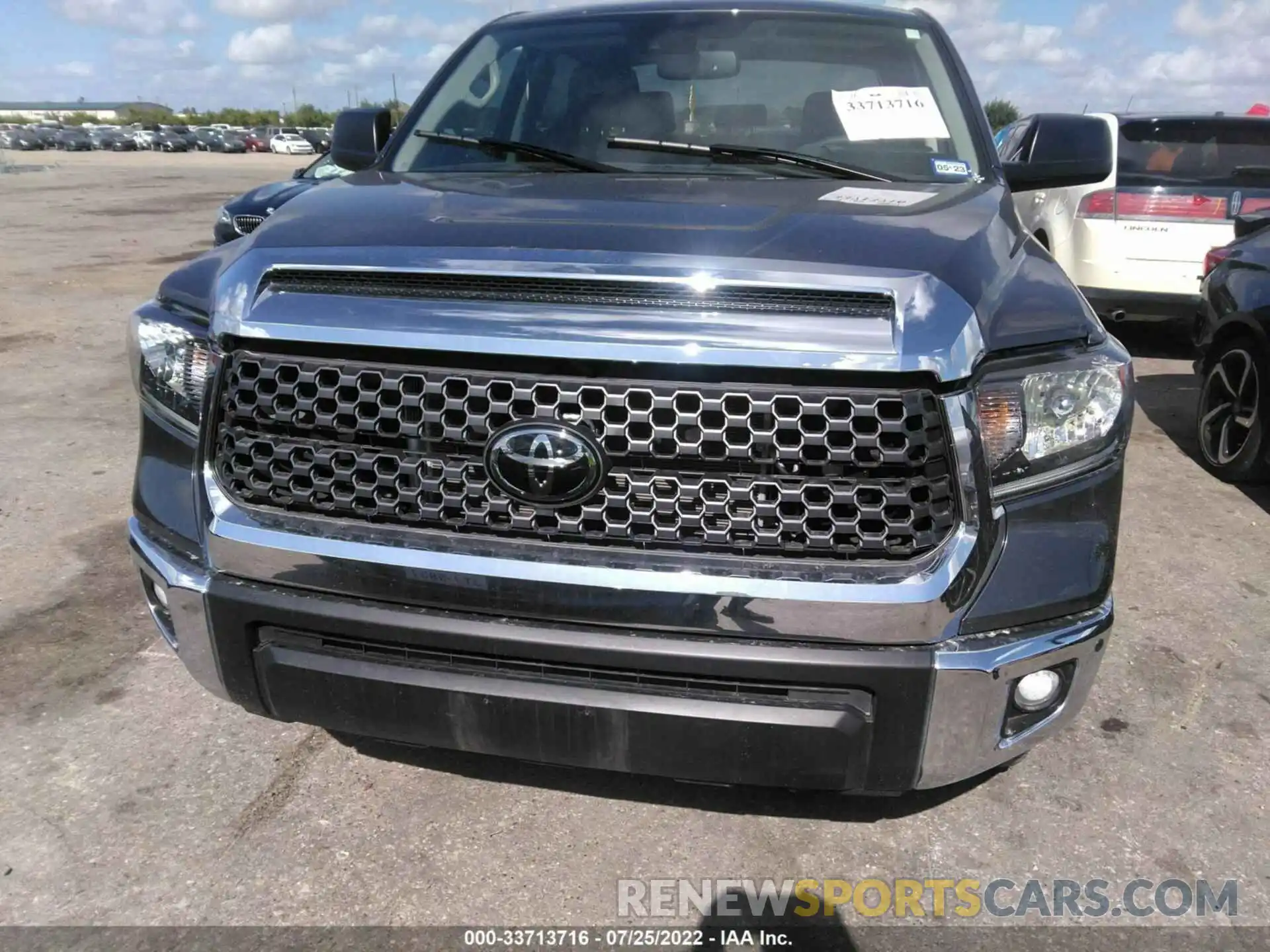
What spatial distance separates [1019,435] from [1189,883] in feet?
4.08

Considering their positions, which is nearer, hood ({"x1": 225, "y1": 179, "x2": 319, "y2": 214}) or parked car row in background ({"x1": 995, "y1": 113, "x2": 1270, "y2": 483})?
parked car row in background ({"x1": 995, "y1": 113, "x2": 1270, "y2": 483})

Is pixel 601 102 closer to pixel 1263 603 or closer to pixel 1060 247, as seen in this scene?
pixel 1263 603

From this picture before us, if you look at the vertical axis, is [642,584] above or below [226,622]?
above

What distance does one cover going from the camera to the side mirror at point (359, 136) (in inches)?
140

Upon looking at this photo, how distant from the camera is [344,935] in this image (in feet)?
7.15

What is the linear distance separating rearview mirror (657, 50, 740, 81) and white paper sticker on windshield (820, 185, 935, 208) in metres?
0.83

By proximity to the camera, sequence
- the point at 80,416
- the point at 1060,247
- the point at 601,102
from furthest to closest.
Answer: the point at 1060,247
the point at 80,416
the point at 601,102

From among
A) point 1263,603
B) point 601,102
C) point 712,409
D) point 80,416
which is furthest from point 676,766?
point 80,416

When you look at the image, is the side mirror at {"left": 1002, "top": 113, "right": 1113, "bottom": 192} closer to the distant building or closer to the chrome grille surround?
the chrome grille surround

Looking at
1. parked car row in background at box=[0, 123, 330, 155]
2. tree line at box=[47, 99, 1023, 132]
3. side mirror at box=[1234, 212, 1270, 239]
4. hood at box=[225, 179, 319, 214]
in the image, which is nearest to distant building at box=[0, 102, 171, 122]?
tree line at box=[47, 99, 1023, 132]

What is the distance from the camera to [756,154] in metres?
2.74

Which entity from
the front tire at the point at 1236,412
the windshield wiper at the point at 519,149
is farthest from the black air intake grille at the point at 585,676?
the front tire at the point at 1236,412

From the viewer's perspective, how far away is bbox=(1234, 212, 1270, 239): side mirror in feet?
18.3

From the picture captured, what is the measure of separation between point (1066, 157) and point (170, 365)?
9.14 feet
